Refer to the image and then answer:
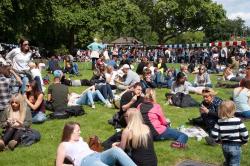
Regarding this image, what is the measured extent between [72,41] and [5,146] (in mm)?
44330

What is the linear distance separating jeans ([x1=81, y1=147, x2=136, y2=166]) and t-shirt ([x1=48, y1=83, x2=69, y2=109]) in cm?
560

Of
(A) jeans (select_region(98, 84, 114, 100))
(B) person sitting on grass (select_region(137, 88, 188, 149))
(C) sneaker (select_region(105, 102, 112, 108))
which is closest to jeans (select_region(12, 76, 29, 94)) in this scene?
(A) jeans (select_region(98, 84, 114, 100))

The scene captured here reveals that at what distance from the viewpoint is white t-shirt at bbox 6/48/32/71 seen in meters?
13.3

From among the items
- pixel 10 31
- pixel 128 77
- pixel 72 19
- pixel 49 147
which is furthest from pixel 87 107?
pixel 72 19

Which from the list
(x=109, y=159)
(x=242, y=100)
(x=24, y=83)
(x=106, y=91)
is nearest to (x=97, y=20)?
(x=106, y=91)

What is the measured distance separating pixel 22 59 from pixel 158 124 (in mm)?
5314

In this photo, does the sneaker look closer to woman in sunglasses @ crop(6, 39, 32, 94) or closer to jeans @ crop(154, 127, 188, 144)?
woman in sunglasses @ crop(6, 39, 32, 94)

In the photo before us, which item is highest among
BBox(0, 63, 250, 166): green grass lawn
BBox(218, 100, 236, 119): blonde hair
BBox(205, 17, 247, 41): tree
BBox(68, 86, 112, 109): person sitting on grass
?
BBox(205, 17, 247, 41): tree

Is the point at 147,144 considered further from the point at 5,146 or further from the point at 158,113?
the point at 5,146

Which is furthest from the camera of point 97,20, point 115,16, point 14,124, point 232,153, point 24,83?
point 115,16

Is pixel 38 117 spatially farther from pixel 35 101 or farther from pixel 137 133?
pixel 137 133

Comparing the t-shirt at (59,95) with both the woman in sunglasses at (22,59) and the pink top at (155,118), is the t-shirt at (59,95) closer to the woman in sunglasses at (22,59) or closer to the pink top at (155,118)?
the woman in sunglasses at (22,59)

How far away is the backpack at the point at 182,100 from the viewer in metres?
14.8

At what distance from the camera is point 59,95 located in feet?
41.9
